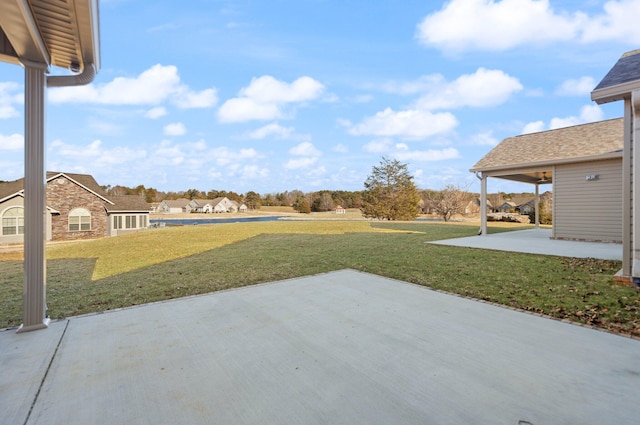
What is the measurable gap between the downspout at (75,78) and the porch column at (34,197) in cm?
23

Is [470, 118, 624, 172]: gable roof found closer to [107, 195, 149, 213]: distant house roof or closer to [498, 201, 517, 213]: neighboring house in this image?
[107, 195, 149, 213]: distant house roof

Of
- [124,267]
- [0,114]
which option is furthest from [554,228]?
[0,114]

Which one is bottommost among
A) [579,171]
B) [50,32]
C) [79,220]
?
[79,220]

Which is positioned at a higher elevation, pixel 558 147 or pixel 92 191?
pixel 558 147

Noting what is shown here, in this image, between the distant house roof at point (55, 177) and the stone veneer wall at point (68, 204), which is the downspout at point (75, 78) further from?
the stone veneer wall at point (68, 204)

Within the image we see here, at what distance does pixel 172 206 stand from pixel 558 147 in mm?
59922

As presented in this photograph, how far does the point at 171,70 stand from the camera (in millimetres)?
15492

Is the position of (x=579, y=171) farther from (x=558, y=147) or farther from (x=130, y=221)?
(x=130, y=221)

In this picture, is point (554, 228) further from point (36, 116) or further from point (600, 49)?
point (36, 116)

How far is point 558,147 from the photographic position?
442 inches

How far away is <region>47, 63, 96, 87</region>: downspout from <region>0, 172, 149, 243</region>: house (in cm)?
2090

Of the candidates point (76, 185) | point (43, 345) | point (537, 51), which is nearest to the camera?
point (43, 345)

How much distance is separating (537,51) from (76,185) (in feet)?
92.3

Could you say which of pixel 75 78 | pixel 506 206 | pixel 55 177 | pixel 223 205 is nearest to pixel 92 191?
pixel 55 177
